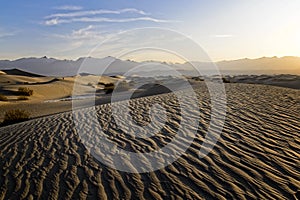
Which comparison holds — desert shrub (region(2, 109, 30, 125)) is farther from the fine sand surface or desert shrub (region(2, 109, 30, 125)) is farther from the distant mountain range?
the distant mountain range

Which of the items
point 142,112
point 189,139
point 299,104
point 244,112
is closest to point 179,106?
point 142,112

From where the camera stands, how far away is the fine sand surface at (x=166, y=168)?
13.4 feet

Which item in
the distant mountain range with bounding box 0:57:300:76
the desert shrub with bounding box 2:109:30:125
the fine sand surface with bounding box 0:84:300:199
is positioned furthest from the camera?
the distant mountain range with bounding box 0:57:300:76

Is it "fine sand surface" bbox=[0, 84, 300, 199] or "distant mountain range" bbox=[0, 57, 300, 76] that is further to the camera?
"distant mountain range" bbox=[0, 57, 300, 76]

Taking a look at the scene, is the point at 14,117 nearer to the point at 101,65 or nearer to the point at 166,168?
the point at 166,168

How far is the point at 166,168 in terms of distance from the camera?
4.93 m

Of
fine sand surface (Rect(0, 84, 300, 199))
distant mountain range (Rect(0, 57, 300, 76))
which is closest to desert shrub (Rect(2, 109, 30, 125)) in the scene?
fine sand surface (Rect(0, 84, 300, 199))

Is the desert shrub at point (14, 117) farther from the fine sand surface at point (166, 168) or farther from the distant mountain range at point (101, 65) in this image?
the distant mountain range at point (101, 65)

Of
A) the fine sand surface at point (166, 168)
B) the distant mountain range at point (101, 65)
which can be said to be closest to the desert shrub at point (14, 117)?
the fine sand surface at point (166, 168)

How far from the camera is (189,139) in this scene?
6.50m

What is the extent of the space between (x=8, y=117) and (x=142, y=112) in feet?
21.3

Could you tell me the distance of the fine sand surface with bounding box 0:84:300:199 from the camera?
4.10m

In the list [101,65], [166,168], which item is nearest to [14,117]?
[166,168]

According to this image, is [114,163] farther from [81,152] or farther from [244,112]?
[244,112]
